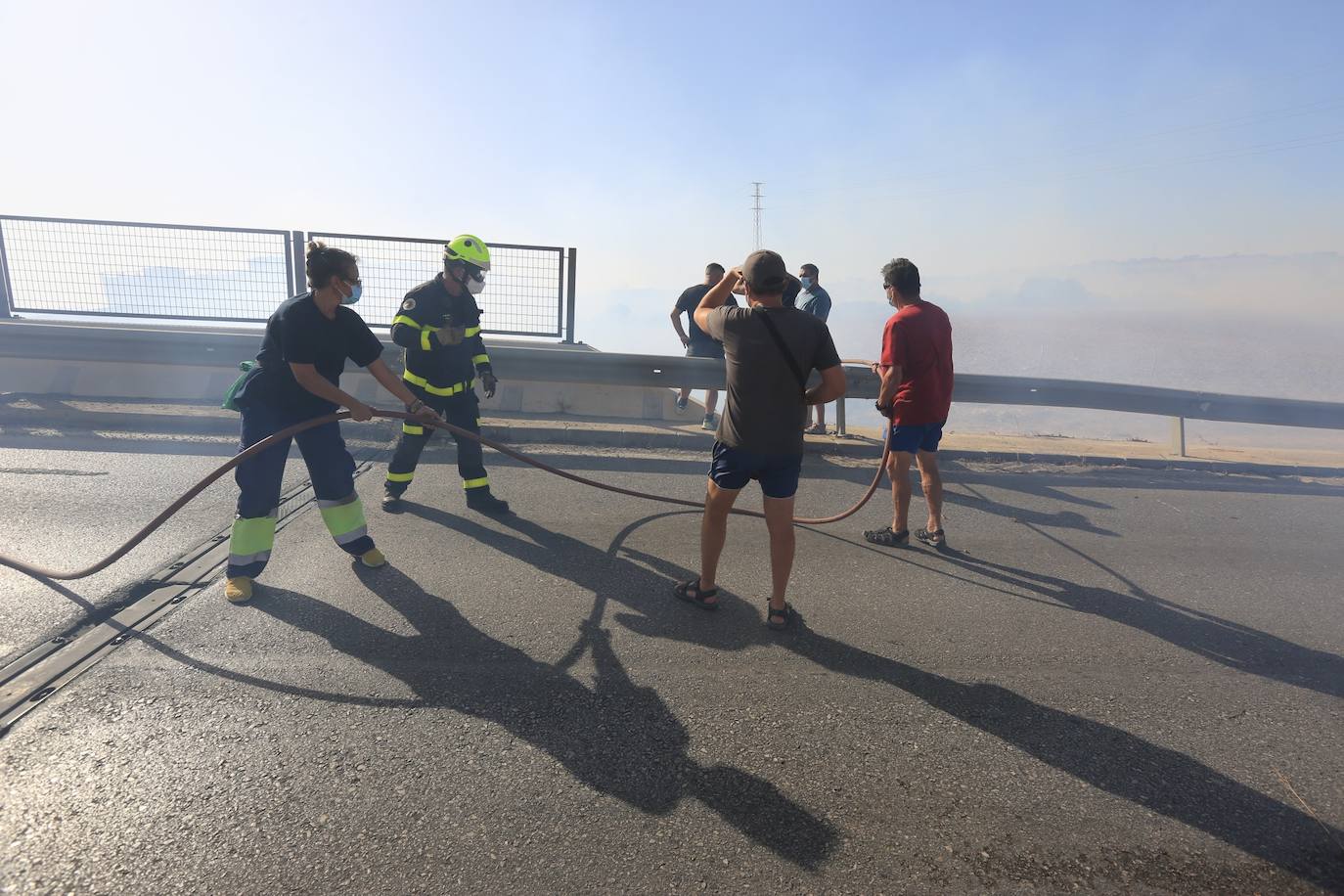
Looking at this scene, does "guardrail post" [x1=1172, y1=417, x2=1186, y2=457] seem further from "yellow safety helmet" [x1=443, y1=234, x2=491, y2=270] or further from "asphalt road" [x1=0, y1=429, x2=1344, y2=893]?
"yellow safety helmet" [x1=443, y1=234, x2=491, y2=270]

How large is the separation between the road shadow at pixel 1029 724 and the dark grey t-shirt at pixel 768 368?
97 cm

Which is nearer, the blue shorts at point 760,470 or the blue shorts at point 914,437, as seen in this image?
the blue shorts at point 760,470

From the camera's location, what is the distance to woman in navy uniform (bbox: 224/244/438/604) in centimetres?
382

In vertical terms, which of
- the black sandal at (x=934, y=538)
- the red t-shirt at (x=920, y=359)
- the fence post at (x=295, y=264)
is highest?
the fence post at (x=295, y=264)

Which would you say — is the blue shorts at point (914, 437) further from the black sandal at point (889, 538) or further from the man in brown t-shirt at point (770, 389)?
the man in brown t-shirt at point (770, 389)

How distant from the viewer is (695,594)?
4035 millimetres

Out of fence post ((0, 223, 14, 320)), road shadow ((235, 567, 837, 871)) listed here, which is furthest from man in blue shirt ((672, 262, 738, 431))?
fence post ((0, 223, 14, 320))

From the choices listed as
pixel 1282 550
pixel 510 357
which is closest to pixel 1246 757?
pixel 1282 550

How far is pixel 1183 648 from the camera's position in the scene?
3.75 metres

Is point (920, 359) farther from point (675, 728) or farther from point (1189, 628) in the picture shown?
point (675, 728)

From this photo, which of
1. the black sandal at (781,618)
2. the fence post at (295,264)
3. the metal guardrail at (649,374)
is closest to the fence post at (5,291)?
the metal guardrail at (649,374)

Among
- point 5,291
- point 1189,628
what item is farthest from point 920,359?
point 5,291

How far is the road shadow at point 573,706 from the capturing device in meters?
2.43

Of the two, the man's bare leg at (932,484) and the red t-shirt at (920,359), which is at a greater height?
the red t-shirt at (920,359)
